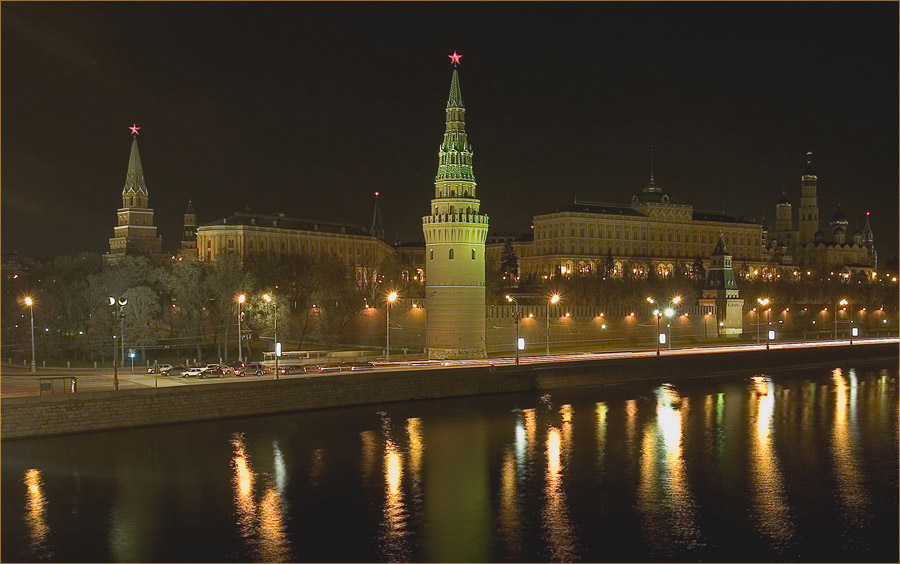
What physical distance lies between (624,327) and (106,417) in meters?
58.0

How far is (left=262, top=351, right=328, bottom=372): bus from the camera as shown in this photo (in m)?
59.8

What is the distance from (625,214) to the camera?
151625mm

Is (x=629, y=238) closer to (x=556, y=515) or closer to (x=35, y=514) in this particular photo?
(x=556, y=515)

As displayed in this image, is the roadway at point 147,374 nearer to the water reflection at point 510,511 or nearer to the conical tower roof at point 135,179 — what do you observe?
the water reflection at point 510,511

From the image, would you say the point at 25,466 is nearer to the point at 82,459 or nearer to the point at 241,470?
the point at 82,459

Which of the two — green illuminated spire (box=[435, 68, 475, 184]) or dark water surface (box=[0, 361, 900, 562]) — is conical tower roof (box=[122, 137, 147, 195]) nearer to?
green illuminated spire (box=[435, 68, 475, 184])

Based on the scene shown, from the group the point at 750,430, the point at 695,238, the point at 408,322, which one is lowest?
the point at 750,430

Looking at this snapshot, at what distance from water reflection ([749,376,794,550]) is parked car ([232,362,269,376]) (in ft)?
92.2

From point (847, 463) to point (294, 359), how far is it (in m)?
A: 37.8

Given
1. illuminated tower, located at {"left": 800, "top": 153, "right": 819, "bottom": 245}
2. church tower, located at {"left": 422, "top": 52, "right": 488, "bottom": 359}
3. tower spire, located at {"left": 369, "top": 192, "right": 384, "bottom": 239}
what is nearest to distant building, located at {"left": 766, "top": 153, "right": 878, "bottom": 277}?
illuminated tower, located at {"left": 800, "top": 153, "right": 819, "bottom": 245}

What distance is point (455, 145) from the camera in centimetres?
6956

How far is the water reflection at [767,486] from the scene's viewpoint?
3089cm

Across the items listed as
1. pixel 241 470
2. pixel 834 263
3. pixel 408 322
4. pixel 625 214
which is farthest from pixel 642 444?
pixel 834 263

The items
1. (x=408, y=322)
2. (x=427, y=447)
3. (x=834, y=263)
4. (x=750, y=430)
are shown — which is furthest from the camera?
(x=834, y=263)
